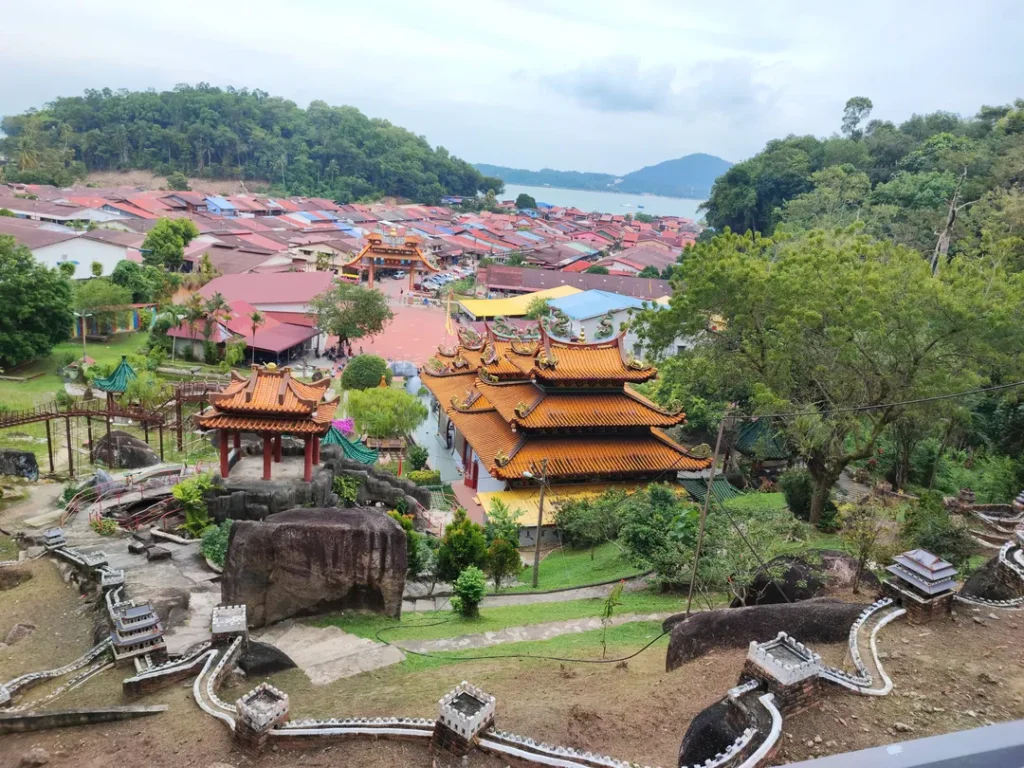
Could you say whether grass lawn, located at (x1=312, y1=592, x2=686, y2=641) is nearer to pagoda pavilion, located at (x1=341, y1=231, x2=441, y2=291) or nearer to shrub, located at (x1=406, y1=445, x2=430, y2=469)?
shrub, located at (x1=406, y1=445, x2=430, y2=469)

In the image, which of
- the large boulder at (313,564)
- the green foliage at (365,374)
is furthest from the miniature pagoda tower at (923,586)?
the green foliage at (365,374)

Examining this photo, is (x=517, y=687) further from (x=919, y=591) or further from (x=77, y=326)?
(x=77, y=326)

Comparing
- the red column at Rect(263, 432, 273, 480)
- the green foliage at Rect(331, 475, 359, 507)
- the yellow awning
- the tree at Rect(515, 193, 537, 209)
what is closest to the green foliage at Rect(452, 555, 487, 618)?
the green foliage at Rect(331, 475, 359, 507)

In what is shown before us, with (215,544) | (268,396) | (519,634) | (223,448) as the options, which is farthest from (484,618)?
(223,448)

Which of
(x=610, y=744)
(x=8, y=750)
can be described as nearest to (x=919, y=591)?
(x=610, y=744)

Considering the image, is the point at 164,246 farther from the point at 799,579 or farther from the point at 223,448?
the point at 799,579
